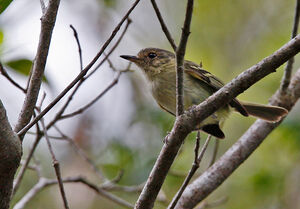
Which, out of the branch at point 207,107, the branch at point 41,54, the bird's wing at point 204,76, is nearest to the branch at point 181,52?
the branch at point 207,107

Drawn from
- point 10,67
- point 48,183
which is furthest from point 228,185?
point 10,67

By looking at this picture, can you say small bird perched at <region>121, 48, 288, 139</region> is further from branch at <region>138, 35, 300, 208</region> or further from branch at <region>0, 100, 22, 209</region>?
branch at <region>0, 100, 22, 209</region>

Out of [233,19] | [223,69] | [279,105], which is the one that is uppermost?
[233,19]

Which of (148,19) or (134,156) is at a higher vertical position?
(148,19)

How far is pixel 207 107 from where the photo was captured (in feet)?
7.65

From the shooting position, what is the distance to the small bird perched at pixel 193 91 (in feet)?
12.1

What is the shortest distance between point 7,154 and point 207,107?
0.98 meters

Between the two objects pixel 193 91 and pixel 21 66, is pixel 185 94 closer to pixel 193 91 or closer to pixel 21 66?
pixel 193 91

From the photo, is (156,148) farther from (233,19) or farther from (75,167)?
(233,19)

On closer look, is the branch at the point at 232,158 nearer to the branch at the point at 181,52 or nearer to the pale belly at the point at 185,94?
the pale belly at the point at 185,94

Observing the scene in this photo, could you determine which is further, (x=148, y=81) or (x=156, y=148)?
(x=156, y=148)

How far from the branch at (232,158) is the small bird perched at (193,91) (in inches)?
5.5

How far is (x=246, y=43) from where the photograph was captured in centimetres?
768

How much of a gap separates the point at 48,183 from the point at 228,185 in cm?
281
